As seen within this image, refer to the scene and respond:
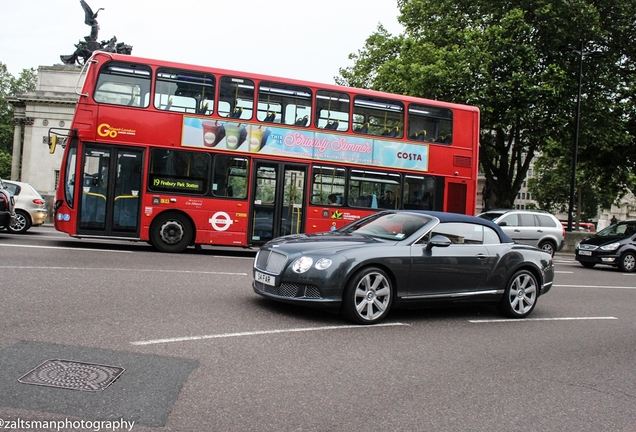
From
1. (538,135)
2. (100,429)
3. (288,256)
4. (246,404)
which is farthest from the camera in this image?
(538,135)

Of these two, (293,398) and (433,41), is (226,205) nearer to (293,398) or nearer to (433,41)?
(293,398)

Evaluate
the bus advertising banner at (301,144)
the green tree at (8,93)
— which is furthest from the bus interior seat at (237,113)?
the green tree at (8,93)

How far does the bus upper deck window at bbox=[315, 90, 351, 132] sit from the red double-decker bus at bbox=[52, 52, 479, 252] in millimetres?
26

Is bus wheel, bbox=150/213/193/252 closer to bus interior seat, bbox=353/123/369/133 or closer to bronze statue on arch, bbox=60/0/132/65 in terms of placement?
bus interior seat, bbox=353/123/369/133

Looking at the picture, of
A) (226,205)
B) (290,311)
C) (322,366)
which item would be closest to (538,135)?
(226,205)

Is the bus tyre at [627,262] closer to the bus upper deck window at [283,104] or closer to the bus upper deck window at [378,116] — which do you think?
the bus upper deck window at [378,116]

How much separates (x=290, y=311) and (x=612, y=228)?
17608 mm

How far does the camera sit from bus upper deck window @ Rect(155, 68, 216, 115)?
14.5m

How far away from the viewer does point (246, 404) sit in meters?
4.33

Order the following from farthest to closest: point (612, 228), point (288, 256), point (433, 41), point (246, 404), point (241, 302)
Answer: point (433, 41)
point (612, 228)
point (241, 302)
point (288, 256)
point (246, 404)

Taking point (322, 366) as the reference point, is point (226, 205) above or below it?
above

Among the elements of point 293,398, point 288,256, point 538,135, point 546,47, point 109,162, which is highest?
point 546,47

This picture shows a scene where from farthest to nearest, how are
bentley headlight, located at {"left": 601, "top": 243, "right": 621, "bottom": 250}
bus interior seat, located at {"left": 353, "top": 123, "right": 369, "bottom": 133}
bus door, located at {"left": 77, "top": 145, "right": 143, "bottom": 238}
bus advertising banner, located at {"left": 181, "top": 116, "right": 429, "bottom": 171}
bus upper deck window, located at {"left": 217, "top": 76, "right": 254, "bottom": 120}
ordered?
bentley headlight, located at {"left": 601, "top": 243, "right": 621, "bottom": 250}
bus interior seat, located at {"left": 353, "top": 123, "right": 369, "bottom": 133}
bus upper deck window, located at {"left": 217, "top": 76, "right": 254, "bottom": 120}
bus advertising banner, located at {"left": 181, "top": 116, "right": 429, "bottom": 171}
bus door, located at {"left": 77, "top": 145, "right": 143, "bottom": 238}

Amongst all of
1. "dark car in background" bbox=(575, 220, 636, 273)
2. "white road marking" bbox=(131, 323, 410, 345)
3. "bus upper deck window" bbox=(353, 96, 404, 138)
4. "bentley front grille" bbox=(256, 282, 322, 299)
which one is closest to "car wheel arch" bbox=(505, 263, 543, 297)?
"white road marking" bbox=(131, 323, 410, 345)
